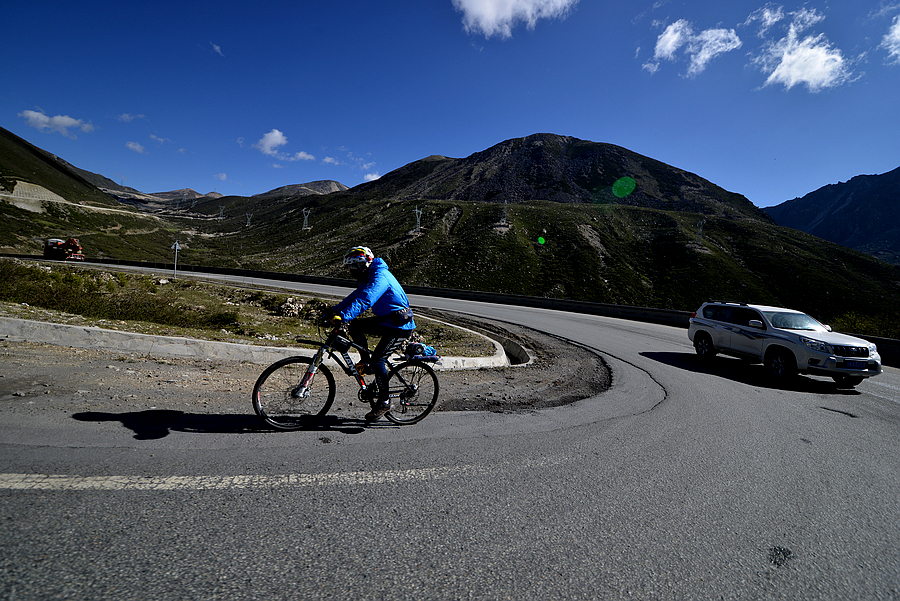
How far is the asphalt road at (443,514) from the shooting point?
2.18m

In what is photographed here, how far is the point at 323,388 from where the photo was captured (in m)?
4.67

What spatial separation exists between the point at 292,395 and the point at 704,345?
11.7m

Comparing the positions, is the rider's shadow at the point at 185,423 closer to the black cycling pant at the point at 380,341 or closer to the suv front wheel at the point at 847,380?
the black cycling pant at the point at 380,341

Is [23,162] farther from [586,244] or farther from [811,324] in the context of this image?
[811,324]

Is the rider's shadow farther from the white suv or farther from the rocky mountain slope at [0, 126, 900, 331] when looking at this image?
the rocky mountain slope at [0, 126, 900, 331]

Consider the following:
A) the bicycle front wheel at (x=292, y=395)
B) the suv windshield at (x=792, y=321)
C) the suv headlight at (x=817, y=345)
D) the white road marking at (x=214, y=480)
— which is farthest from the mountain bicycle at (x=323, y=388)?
the suv windshield at (x=792, y=321)

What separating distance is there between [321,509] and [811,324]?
1182cm

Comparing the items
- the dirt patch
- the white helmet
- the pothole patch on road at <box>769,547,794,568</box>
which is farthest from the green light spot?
the pothole patch on road at <box>769,547,794,568</box>

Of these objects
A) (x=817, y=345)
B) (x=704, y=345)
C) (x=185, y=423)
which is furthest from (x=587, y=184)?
(x=185, y=423)

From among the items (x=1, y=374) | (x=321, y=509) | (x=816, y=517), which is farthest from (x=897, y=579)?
(x=1, y=374)

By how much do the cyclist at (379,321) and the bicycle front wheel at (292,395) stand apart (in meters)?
0.51

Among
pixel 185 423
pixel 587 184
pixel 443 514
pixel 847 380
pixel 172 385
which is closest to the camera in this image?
pixel 443 514

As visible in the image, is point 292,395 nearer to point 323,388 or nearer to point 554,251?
point 323,388

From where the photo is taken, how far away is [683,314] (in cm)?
2231
